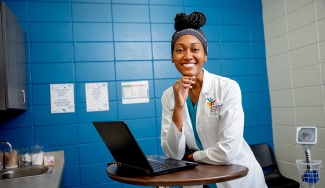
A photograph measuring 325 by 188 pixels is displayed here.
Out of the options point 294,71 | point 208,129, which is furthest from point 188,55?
point 294,71

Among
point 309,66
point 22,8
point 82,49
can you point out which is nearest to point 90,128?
point 82,49

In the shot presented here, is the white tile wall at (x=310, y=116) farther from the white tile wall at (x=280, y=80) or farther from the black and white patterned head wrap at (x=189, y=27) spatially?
the black and white patterned head wrap at (x=189, y=27)

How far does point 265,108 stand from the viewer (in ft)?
9.98

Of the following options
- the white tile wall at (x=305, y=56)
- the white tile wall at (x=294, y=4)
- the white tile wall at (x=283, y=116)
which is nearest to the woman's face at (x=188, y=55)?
the white tile wall at (x=305, y=56)

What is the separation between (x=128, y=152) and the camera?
39.0 inches

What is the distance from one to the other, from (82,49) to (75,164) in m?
1.08

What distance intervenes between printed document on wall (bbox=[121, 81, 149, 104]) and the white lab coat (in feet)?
3.67

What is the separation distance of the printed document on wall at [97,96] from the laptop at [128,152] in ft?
4.94

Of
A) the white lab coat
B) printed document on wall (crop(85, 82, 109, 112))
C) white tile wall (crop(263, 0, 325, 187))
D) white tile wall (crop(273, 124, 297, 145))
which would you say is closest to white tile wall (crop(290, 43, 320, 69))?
white tile wall (crop(263, 0, 325, 187))

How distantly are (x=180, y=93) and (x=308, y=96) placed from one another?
1831 millimetres

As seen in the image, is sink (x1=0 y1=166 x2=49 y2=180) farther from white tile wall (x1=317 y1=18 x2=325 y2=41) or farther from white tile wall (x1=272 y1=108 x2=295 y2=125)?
white tile wall (x1=317 y1=18 x2=325 y2=41)

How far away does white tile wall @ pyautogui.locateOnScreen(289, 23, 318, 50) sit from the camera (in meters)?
2.42

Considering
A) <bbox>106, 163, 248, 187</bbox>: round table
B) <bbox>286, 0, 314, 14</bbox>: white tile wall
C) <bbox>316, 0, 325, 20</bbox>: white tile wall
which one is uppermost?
<bbox>286, 0, 314, 14</bbox>: white tile wall

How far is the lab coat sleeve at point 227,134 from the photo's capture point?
119 cm
